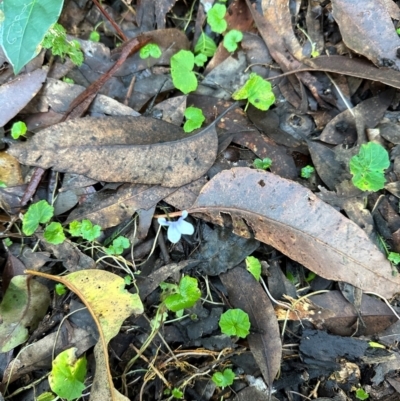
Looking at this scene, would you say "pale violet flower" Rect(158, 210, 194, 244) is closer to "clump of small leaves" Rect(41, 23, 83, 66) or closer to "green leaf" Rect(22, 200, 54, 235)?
"green leaf" Rect(22, 200, 54, 235)

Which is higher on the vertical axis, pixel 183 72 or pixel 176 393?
pixel 183 72

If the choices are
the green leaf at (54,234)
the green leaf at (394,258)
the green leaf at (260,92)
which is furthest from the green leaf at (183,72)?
the green leaf at (394,258)

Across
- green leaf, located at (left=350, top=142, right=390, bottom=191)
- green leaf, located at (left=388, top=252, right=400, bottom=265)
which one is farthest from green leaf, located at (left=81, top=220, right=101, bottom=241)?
green leaf, located at (left=388, top=252, right=400, bottom=265)

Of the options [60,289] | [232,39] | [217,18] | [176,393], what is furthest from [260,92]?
[176,393]

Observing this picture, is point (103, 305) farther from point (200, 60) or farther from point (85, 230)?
point (200, 60)

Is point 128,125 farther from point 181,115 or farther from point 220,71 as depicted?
point 220,71

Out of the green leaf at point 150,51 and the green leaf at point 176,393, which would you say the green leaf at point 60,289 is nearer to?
the green leaf at point 176,393
